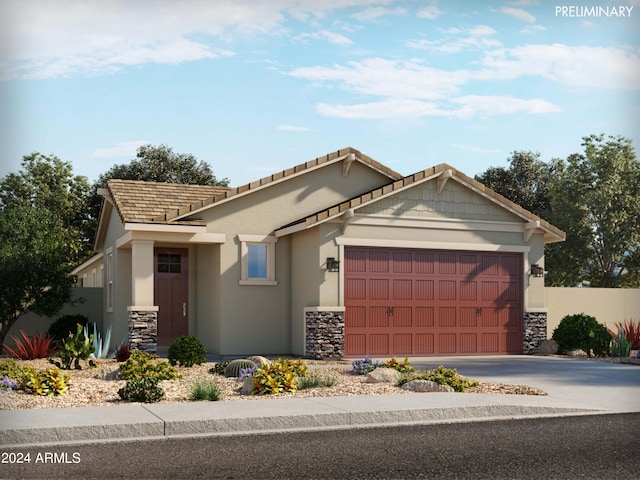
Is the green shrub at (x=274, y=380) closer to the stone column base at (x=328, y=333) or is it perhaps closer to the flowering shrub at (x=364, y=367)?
the flowering shrub at (x=364, y=367)

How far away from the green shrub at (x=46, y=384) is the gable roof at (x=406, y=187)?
912 cm

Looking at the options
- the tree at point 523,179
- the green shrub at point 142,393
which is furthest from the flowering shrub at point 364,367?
the tree at point 523,179

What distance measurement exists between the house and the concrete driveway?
1.27m

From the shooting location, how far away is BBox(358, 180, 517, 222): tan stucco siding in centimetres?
2161

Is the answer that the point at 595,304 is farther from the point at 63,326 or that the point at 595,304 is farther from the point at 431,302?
the point at 63,326

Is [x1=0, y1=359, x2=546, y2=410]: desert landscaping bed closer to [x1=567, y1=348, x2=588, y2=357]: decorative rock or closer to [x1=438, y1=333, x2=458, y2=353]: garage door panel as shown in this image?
[x1=438, y1=333, x2=458, y2=353]: garage door panel

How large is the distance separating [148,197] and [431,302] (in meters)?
8.30

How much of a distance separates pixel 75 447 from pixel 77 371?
25.4ft

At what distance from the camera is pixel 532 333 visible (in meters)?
22.9

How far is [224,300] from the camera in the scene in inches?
854

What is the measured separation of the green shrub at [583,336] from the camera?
21797 mm

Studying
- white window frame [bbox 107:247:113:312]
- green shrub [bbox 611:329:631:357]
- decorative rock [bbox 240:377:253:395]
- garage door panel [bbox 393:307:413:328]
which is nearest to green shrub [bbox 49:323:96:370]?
decorative rock [bbox 240:377:253:395]

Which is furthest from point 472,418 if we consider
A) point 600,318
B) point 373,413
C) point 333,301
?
A: point 600,318

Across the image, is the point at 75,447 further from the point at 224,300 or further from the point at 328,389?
the point at 224,300
